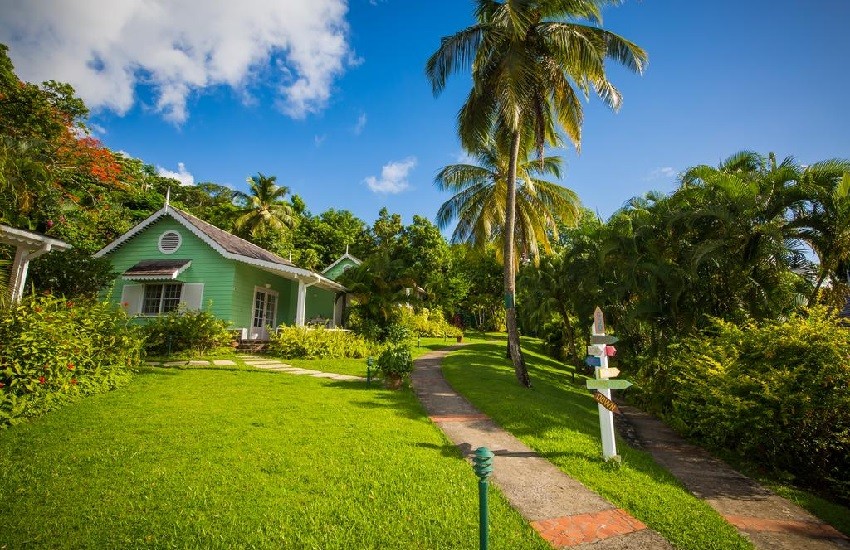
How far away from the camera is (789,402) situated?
21.9 ft

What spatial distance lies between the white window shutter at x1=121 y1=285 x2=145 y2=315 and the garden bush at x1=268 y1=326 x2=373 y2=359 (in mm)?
5909

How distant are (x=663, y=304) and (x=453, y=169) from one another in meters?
10.2

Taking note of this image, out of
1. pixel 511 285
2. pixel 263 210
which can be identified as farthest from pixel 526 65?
pixel 263 210

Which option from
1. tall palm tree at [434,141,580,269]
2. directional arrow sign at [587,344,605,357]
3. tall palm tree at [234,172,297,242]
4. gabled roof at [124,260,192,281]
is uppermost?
tall palm tree at [234,172,297,242]

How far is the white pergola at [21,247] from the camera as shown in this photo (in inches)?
360

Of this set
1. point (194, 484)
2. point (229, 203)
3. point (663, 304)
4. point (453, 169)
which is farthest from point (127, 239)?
point (229, 203)

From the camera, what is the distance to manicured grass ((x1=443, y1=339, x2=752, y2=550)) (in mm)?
4383

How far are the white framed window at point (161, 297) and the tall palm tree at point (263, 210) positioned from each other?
1763 cm

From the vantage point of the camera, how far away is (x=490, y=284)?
39.3 meters

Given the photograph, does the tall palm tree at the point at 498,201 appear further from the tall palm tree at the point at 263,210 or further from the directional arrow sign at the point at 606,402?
the tall palm tree at the point at 263,210

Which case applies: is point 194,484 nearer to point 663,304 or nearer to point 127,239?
point 663,304

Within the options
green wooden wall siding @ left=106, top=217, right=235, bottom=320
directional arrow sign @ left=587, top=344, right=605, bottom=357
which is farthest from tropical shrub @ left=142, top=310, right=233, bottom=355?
directional arrow sign @ left=587, top=344, right=605, bottom=357

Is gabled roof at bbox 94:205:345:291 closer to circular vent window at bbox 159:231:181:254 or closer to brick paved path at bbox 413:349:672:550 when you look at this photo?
circular vent window at bbox 159:231:181:254

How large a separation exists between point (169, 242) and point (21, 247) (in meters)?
7.52
